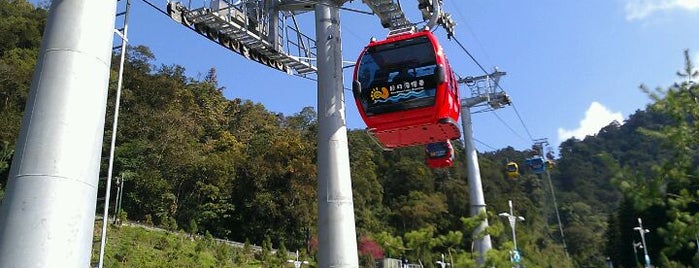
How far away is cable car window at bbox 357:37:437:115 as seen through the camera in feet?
23.1

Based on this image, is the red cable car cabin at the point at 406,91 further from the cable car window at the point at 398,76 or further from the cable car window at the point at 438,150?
the cable car window at the point at 438,150

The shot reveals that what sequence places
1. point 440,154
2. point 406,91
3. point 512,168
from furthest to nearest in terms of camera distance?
point 512,168
point 440,154
point 406,91

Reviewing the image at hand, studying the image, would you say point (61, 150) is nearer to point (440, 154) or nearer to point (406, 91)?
point (406, 91)

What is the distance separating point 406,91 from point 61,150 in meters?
5.06

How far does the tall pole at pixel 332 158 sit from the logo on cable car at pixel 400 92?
1.06 meters

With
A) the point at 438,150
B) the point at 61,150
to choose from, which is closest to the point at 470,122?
the point at 438,150

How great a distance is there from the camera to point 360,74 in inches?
292

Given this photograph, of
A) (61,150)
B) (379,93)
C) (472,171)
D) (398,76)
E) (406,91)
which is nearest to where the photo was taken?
(61,150)

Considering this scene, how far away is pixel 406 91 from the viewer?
279 inches

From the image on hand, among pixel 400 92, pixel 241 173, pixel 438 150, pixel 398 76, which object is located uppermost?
pixel 241 173

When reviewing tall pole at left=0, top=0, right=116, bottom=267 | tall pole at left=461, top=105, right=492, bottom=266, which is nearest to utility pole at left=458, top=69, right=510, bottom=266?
tall pole at left=461, top=105, right=492, bottom=266

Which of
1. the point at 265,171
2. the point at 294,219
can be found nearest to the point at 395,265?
the point at 294,219

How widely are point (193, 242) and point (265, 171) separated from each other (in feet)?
30.3

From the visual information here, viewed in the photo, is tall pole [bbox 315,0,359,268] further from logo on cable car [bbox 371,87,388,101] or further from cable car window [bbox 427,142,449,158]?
cable car window [bbox 427,142,449,158]
